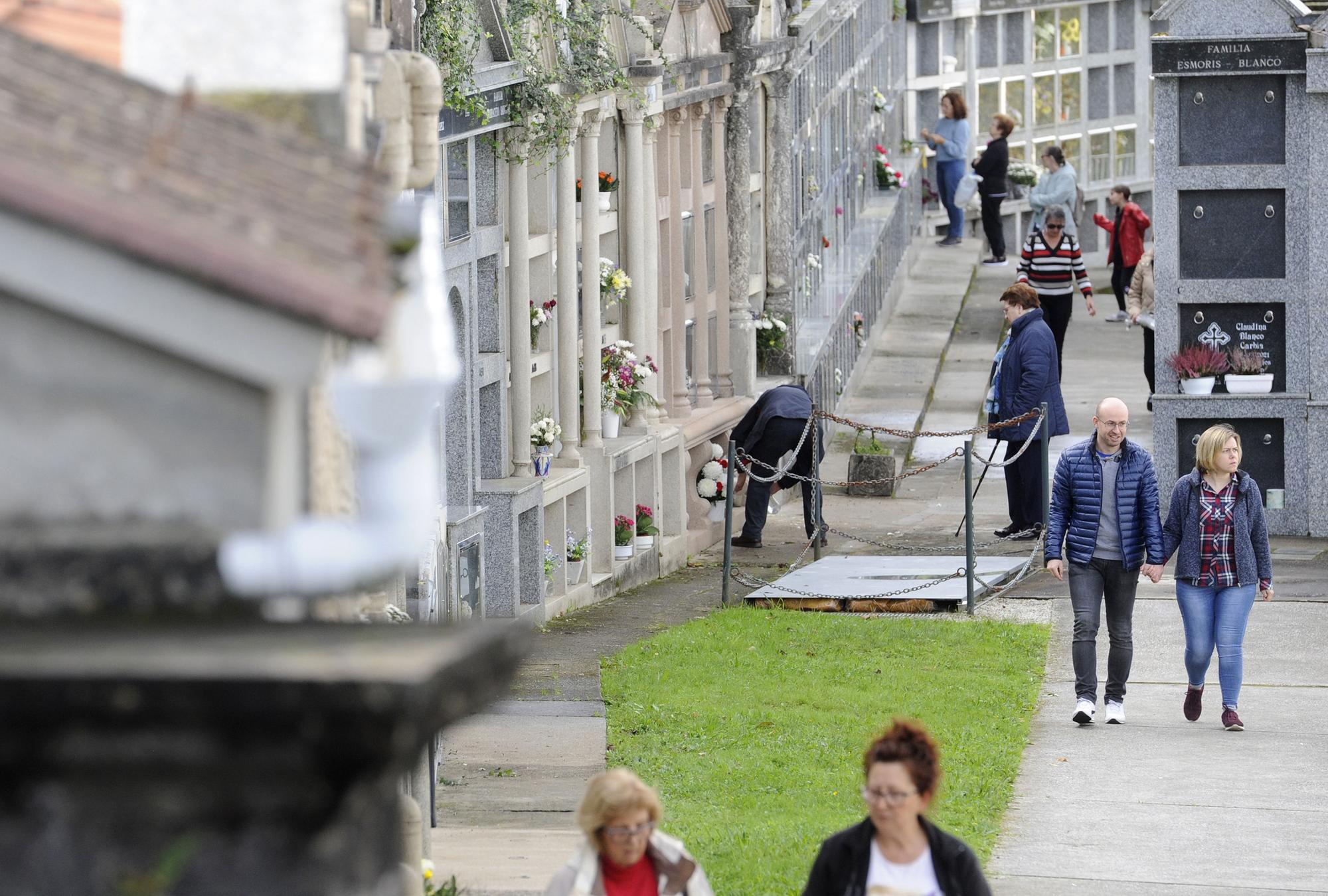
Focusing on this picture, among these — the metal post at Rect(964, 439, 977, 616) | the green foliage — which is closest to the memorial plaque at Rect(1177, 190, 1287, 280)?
the metal post at Rect(964, 439, 977, 616)

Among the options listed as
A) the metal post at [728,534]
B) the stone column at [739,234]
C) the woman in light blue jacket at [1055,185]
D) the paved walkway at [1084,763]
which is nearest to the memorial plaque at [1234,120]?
the paved walkway at [1084,763]

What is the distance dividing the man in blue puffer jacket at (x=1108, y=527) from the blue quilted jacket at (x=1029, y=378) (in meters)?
4.64

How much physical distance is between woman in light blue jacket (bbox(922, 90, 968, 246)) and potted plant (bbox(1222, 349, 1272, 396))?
1109 centimetres

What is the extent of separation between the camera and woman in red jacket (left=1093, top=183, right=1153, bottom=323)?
22109 millimetres

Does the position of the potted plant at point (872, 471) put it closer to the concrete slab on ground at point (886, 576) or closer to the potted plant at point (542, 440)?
the concrete slab on ground at point (886, 576)

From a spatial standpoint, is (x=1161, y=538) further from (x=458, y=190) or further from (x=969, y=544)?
(x=458, y=190)

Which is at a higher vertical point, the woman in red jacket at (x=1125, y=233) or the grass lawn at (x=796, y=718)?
the woman in red jacket at (x=1125, y=233)

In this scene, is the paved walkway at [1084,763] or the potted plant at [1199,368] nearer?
the paved walkway at [1084,763]

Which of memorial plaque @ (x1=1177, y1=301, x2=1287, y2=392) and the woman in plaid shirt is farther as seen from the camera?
memorial plaque @ (x1=1177, y1=301, x2=1287, y2=392)

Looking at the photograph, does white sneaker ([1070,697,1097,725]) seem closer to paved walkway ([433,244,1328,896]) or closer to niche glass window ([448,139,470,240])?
paved walkway ([433,244,1328,896])

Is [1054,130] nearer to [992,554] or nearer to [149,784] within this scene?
[992,554]

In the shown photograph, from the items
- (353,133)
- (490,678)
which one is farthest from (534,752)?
(490,678)

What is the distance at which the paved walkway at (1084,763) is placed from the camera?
8.00m

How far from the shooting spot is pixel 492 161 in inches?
491
